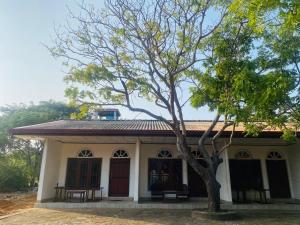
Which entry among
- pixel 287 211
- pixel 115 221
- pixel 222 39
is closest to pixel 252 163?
pixel 287 211

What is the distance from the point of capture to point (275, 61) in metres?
7.93

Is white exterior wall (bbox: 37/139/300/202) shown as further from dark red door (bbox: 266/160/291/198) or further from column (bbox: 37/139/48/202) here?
dark red door (bbox: 266/160/291/198)

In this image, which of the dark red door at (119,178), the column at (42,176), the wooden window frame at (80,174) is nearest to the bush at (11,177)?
the wooden window frame at (80,174)

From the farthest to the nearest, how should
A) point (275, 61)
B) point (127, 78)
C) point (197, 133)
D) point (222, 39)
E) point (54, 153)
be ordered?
point (54, 153)
point (197, 133)
point (127, 78)
point (222, 39)
point (275, 61)

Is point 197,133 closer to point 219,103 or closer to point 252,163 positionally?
point 219,103

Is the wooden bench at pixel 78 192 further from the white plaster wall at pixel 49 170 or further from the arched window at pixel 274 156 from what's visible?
the arched window at pixel 274 156

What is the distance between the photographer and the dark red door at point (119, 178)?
12.8 meters

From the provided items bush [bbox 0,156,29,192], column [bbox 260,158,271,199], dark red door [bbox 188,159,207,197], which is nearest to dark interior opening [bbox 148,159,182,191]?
dark red door [bbox 188,159,207,197]

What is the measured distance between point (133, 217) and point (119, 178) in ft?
14.3

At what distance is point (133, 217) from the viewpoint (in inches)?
342

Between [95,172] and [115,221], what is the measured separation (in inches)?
210

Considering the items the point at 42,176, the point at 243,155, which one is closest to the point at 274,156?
the point at 243,155

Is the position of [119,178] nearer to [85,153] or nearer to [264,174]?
[85,153]

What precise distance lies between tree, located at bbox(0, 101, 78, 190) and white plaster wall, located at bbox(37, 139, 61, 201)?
7965mm
